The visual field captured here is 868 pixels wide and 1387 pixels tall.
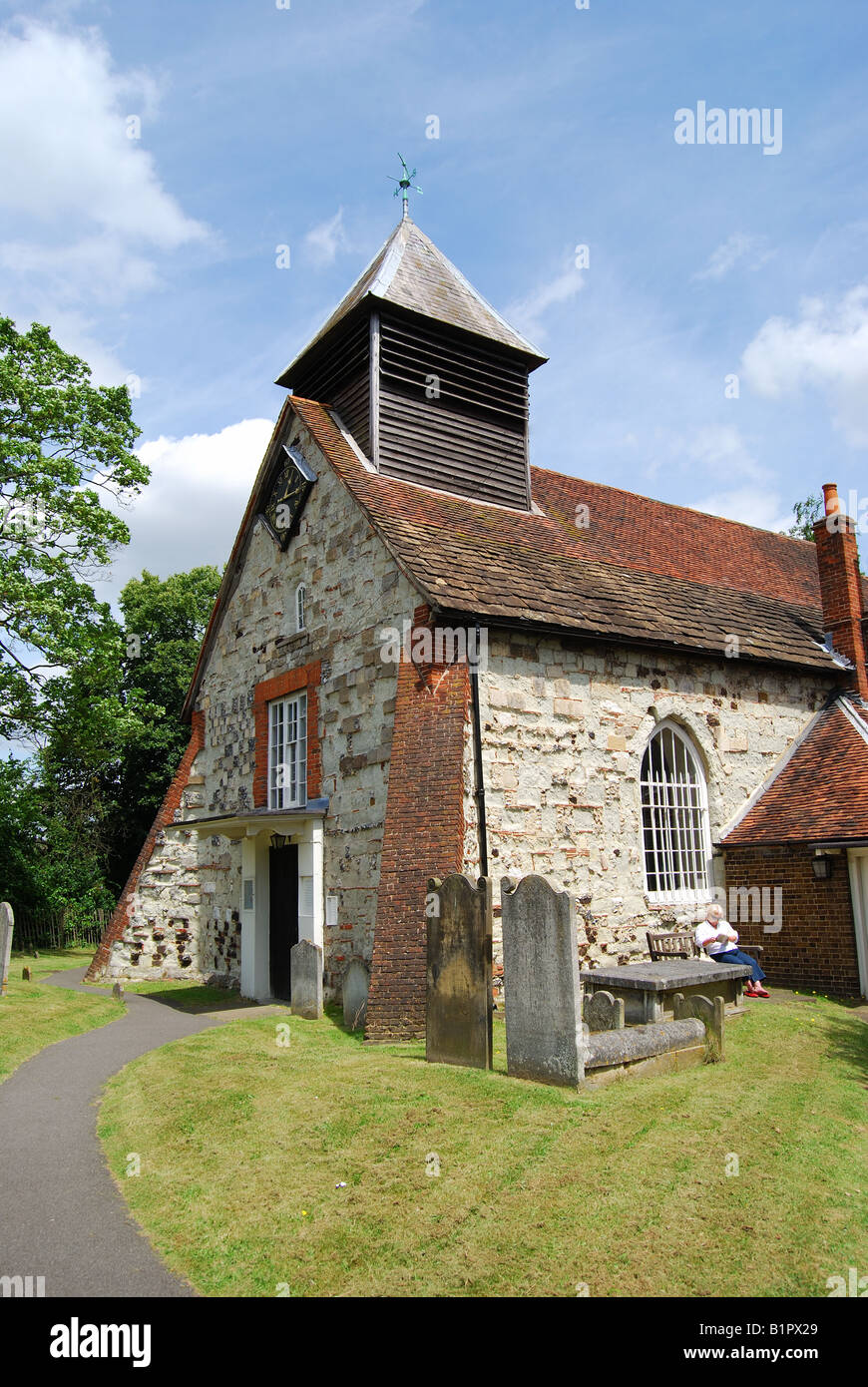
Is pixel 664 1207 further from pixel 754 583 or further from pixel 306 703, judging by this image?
pixel 754 583

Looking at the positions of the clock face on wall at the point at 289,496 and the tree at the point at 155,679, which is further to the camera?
the tree at the point at 155,679

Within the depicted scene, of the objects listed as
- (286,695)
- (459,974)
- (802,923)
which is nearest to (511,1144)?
(459,974)

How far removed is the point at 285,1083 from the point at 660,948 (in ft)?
20.6

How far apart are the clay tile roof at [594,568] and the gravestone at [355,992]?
16.0 ft

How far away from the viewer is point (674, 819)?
14414mm

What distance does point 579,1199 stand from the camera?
218 inches

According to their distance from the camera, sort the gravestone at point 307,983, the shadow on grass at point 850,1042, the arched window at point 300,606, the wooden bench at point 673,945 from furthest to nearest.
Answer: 1. the arched window at point 300,606
2. the wooden bench at point 673,945
3. the gravestone at point 307,983
4. the shadow on grass at point 850,1042

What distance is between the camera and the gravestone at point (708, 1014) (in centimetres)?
878

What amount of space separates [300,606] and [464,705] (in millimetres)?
5246

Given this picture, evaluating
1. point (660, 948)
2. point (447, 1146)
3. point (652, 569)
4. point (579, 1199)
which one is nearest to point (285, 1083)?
point (447, 1146)

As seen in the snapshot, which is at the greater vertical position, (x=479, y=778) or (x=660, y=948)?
(x=479, y=778)

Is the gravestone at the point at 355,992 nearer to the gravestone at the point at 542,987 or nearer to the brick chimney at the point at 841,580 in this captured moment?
the gravestone at the point at 542,987

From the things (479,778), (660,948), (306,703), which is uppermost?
(306,703)

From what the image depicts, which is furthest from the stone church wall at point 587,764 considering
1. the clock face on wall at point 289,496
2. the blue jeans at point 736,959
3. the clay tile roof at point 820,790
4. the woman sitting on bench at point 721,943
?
the clock face on wall at point 289,496
